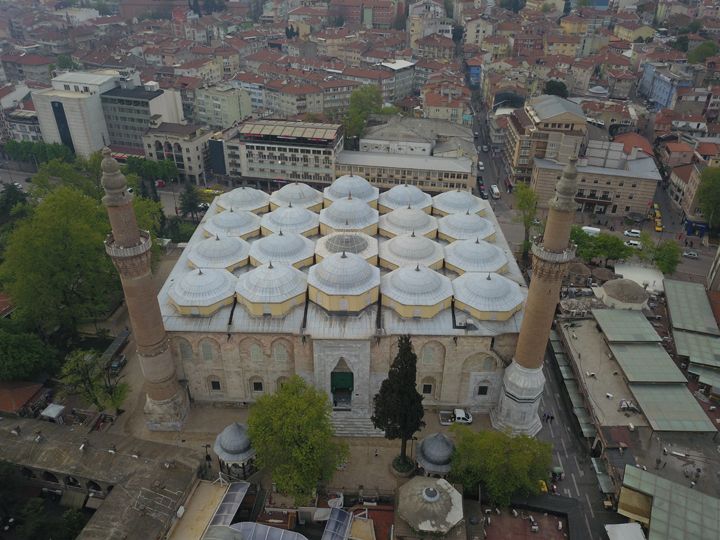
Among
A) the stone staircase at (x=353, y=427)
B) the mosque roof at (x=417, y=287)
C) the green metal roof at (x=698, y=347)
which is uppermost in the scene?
the mosque roof at (x=417, y=287)

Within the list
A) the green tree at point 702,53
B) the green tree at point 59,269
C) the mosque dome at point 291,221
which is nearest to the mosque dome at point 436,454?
the mosque dome at point 291,221

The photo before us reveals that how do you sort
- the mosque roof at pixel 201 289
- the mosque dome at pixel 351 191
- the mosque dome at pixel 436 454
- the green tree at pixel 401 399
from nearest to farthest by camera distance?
1. the green tree at pixel 401 399
2. the mosque dome at pixel 436 454
3. the mosque roof at pixel 201 289
4. the mosque dome at pixel 351 191

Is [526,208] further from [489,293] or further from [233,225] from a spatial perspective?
[233,225]

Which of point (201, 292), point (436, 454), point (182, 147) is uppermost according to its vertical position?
point (201, 292)

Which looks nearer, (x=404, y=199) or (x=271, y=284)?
(x=271, y=284)

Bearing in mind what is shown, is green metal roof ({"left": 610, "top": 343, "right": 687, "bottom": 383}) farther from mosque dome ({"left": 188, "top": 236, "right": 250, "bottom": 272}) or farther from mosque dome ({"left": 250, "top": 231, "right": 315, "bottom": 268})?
mosque dome ({"left": 188, "top": 236, "right": 250, "bottom": 272})

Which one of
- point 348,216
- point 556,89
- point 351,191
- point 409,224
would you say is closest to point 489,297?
point 409,224

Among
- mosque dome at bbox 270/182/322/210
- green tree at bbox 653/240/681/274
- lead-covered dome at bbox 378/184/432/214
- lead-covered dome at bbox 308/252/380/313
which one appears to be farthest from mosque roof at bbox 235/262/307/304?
green tree at bbox 653/240/681/274

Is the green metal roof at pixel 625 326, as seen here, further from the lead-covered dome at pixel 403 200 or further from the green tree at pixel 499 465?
the lead-covered dome at pixel 403 200
